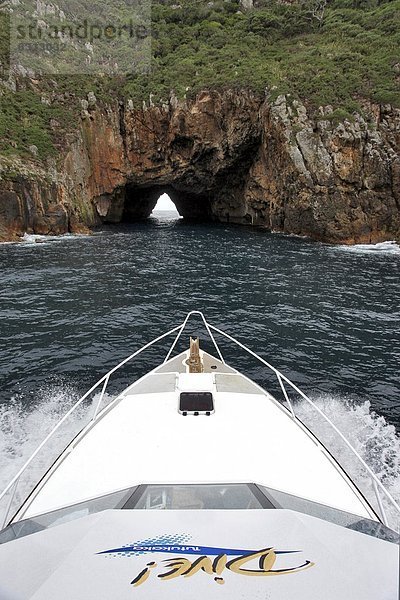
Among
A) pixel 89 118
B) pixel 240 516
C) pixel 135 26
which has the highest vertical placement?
pixel 135 26

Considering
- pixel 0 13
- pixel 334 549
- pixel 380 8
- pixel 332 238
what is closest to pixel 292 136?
pixel 332 238

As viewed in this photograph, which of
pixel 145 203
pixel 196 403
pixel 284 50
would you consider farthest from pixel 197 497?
pixel 145 203

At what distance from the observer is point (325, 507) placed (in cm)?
428

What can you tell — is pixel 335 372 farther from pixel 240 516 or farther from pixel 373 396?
pixel 240 516

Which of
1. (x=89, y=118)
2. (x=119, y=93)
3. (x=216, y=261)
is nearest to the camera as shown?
(x=216, y=261)

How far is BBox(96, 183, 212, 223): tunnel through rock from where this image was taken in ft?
157

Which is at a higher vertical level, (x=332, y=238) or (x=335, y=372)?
(x=332, y=238)

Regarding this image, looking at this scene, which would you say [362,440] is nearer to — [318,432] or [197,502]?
[318,432]

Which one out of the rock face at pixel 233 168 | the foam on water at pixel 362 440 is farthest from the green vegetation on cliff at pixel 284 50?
the foam on water at pixel 362 440

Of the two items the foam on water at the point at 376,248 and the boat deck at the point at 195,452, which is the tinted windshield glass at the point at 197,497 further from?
the foam on water at the point at 376,248

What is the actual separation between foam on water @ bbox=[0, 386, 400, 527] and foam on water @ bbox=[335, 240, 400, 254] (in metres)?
22.3

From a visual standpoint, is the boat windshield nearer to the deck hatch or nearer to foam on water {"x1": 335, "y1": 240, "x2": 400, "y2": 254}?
the deck hatch

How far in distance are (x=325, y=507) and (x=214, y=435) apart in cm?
184

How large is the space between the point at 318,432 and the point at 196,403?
337 centimetres
